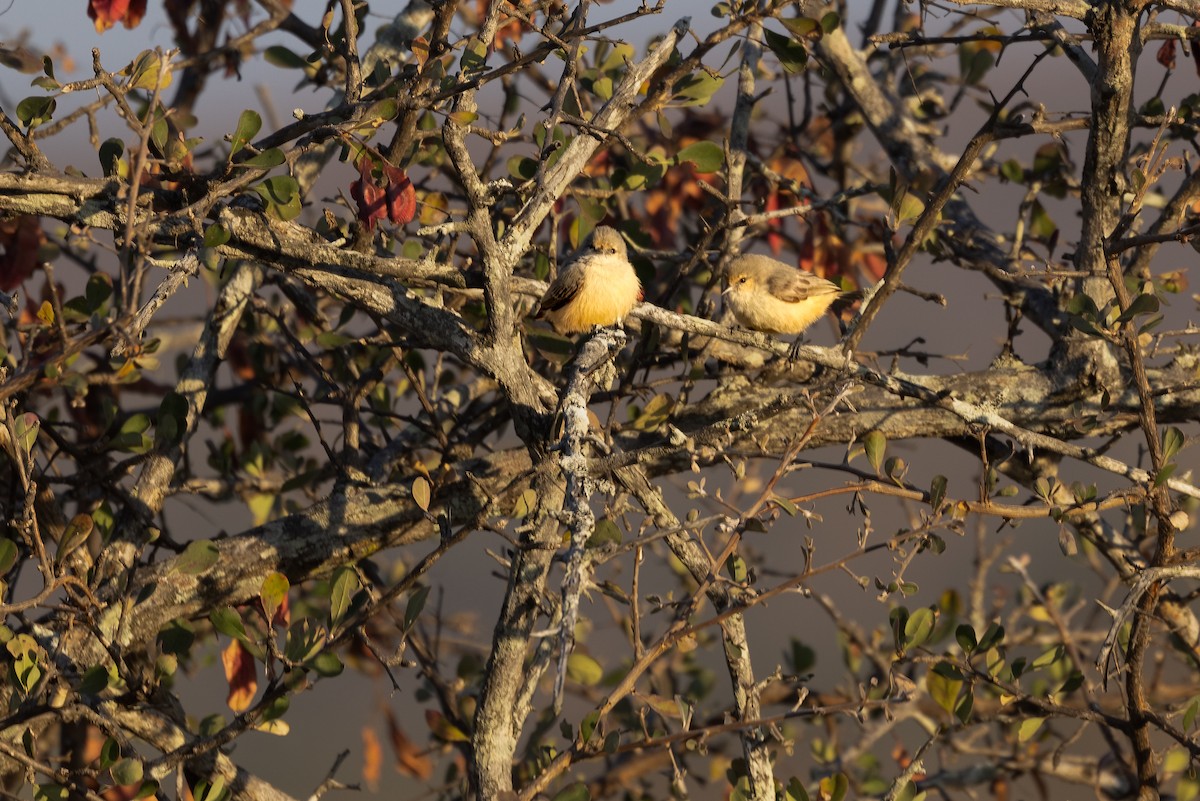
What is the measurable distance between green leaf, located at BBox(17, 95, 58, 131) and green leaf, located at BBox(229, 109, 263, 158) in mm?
499

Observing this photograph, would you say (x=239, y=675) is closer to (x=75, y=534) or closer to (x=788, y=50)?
(x=75, y=534)

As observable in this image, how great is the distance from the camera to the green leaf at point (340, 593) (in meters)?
2.86

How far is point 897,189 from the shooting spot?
319 cm

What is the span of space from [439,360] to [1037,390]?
2.12 meters

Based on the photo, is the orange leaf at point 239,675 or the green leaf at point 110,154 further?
the orange leaf at point 239,675

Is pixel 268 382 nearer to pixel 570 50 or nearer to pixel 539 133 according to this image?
pixel 539 133

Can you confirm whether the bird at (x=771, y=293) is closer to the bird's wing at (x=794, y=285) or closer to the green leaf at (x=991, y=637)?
the bird's wing at (x=794, y=285)

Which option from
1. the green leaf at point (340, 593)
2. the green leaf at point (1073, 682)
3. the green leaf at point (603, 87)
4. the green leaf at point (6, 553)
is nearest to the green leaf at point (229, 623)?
the green leaf at point (340, 593)

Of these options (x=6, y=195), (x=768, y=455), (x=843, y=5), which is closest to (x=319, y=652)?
(x=768, y=455)

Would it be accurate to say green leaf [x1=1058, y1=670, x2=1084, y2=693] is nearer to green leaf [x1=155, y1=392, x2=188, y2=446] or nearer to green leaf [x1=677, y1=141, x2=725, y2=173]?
green leaf [x1=677, y1=141, x2=725, y2=173]

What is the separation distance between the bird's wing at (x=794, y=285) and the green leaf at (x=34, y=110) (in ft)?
8.48

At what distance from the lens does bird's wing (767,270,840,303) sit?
4527 mm

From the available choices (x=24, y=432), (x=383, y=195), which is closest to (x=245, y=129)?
(x=383, y=195)

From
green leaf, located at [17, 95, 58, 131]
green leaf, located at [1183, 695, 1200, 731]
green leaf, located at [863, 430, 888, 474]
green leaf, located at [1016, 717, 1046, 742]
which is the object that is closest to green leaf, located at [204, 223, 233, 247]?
green leaf, located at [17, 95, 58, 131]
